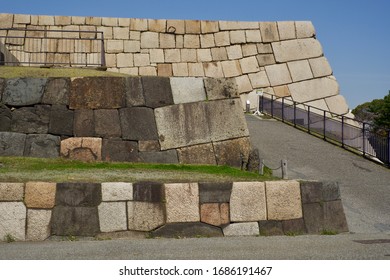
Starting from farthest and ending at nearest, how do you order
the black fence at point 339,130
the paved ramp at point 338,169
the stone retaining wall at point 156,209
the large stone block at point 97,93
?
the black fence at point 339,130
the large stone block at point 97,93
the paved ramp at point 338,169
the stone retaining wall at point 156,209

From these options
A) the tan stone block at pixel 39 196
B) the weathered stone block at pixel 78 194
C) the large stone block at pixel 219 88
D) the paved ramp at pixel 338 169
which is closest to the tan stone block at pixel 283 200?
the paved ramp at pixel 338 169

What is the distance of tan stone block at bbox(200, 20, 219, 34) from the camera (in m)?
30.8

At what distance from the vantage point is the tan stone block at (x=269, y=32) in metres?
31.5

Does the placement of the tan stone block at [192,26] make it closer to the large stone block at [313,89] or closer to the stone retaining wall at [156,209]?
the large stone block at [313,89]

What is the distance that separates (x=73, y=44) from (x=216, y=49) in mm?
7253

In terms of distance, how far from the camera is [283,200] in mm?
11008

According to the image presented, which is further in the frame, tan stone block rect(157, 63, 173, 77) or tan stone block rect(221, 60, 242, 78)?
tan stone block rect(221, 60, 242, 78)

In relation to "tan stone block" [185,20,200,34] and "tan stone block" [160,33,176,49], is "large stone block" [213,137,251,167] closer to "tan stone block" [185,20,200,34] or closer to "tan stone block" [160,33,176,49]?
"tan stone block" [160,33,176,49]

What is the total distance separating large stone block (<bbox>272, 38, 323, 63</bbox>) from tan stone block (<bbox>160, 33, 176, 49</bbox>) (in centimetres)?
526

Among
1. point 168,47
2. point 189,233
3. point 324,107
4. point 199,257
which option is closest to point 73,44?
point 168,47

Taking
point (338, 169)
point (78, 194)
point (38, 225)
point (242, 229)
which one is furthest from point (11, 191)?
point (338, 169)

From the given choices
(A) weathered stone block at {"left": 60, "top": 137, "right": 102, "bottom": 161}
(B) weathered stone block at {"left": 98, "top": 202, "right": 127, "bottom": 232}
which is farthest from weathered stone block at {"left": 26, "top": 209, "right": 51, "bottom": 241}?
(A) weathered stone block at {"left": 60, "top": 137, "right": 102, "bottom": 161}

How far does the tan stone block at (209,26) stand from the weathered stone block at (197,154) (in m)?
16.7
